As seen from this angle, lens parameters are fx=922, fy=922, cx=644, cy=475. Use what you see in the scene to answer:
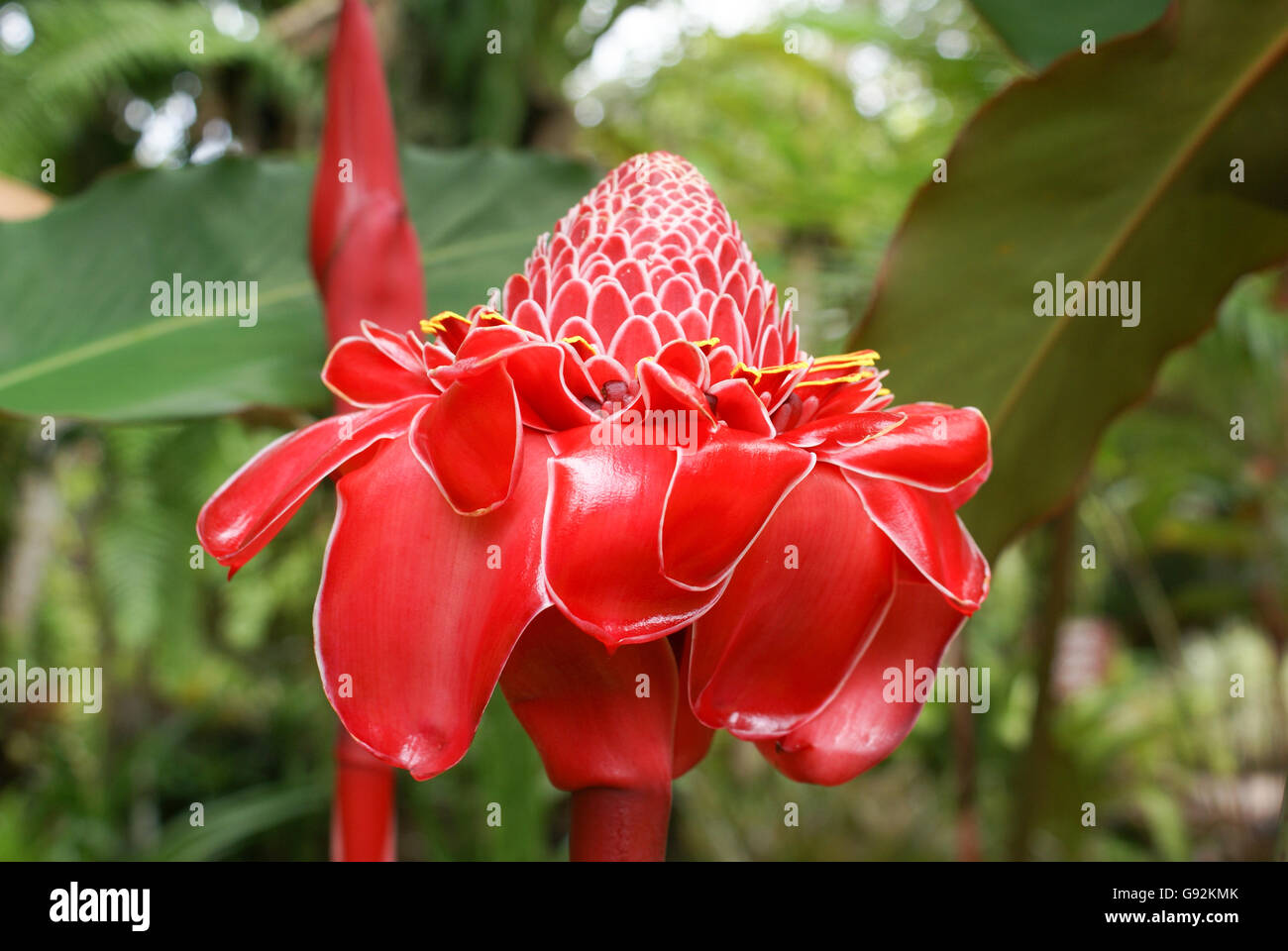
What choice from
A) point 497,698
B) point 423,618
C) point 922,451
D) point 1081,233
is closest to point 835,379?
point 922,451

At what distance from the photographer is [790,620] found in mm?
280

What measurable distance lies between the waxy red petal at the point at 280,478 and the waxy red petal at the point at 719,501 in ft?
0.32

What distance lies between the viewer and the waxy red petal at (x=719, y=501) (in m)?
0.25

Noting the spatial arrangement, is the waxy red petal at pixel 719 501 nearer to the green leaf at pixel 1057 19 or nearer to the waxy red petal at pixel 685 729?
the waxy red petal at pixel 685 729

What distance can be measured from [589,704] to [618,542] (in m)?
0.06

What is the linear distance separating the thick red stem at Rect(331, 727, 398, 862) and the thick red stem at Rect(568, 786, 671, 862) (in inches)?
4.5

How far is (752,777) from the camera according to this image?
2172mm

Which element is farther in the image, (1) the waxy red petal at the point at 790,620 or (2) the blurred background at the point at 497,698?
(2) the blurred background at the point at 497,698

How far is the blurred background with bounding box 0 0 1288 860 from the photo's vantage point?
4.84 feet

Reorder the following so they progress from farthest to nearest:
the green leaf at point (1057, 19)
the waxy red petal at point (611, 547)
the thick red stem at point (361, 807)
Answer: the green leaf at point (1057, 19), the thick red stem at point (361, 807), the waxy red petal at point (611, 547)

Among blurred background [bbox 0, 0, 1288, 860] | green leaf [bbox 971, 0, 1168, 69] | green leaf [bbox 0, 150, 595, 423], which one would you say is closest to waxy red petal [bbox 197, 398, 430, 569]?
green leaf [bbox 0, 150, 595, 423]

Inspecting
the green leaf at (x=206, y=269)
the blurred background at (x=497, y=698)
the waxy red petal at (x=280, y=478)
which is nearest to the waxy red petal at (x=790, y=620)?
the waxy red petal at (x=280, y=478)
